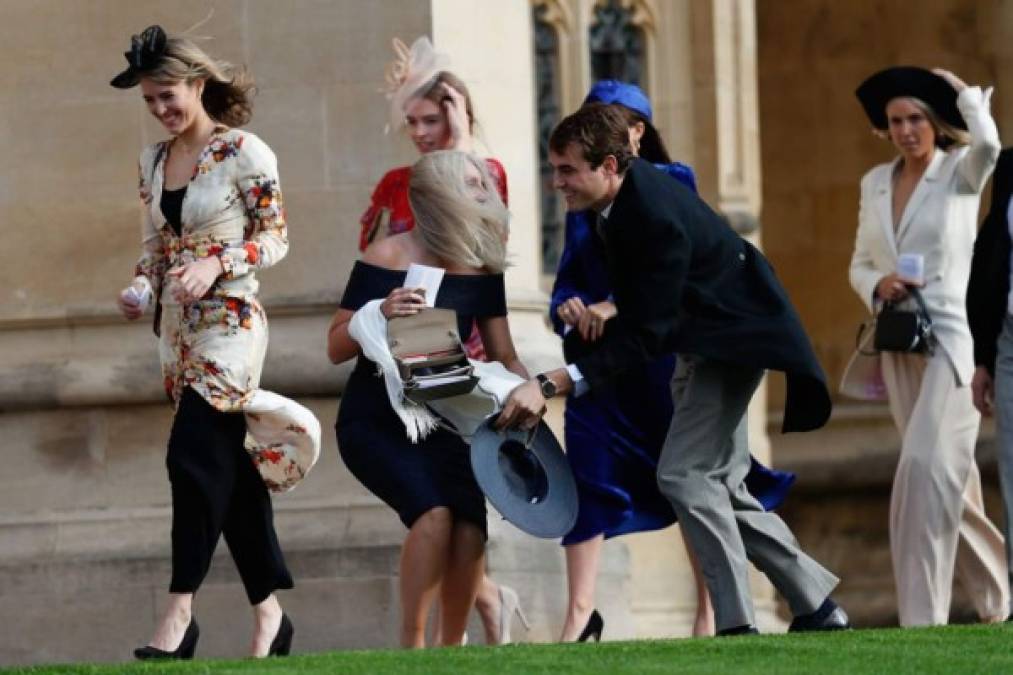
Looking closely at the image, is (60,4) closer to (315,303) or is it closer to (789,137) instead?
(315,303)

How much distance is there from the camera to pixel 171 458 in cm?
1038

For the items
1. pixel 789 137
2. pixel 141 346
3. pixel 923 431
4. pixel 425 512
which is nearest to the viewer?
pixel 425 512

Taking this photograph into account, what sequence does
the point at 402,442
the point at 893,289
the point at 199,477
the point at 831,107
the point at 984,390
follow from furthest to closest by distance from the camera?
the point at 831,107
the point at 893,289
the point at 984,390
the point at 199,477
the point at 402,442

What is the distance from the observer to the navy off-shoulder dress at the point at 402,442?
33.1ft

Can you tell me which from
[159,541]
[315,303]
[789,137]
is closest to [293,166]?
[315,303]

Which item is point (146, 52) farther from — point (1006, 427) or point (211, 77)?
point (1006, 427)

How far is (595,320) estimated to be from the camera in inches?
406

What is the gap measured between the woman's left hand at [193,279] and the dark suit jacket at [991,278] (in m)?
2.59

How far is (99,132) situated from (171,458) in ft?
8.91

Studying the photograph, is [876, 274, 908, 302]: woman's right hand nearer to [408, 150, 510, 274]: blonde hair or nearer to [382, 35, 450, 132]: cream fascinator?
[382, 35, 450, 132]: cream fascinator

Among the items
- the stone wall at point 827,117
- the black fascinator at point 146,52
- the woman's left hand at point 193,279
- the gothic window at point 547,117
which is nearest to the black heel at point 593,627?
the woman's left hand at point 193,279

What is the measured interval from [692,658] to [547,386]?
3.86 feet

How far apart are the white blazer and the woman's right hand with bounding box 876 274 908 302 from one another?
3.3 inches

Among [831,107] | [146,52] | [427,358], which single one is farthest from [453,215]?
[831,107]
